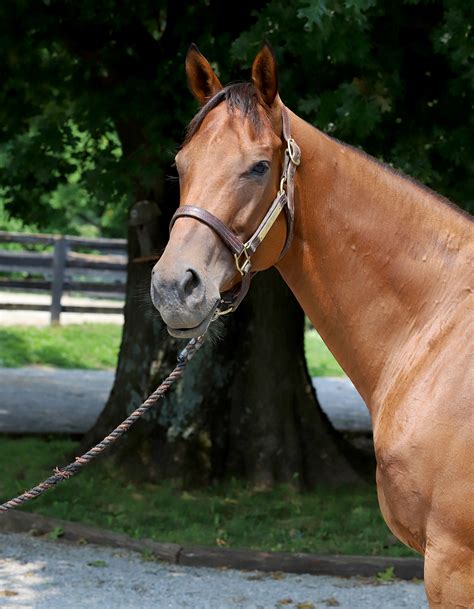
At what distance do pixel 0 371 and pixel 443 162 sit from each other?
9.70 metres

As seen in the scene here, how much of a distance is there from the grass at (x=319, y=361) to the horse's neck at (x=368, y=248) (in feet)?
38.4

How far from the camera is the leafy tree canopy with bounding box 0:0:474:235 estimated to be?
530 centimetres

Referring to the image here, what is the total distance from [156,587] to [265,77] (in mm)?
3716

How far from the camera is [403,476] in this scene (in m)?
2.79

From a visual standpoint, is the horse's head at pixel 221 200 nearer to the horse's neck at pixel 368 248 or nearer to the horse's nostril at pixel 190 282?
the horse's nostril at pixel 190 282

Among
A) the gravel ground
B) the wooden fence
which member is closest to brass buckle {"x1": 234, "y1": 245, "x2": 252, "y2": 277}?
the gravel ground

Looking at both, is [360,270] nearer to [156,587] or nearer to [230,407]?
[156,587]

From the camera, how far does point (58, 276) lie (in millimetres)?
18156

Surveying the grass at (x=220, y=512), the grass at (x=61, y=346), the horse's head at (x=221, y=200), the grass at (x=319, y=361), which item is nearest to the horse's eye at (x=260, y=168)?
the horse's head at (x=221, y=200)

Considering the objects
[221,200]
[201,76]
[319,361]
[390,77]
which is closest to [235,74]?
[390,77]

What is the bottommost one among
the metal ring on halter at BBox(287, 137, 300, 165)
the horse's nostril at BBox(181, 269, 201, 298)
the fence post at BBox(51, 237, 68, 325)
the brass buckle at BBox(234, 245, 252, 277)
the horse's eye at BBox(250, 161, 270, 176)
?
the horse's nostril at BBox(181, 269, 201, 298)

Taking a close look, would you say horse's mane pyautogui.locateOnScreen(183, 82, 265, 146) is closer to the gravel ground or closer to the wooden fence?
the gravel ground

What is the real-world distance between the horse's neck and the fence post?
14581 mm

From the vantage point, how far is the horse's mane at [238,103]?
2902mm
